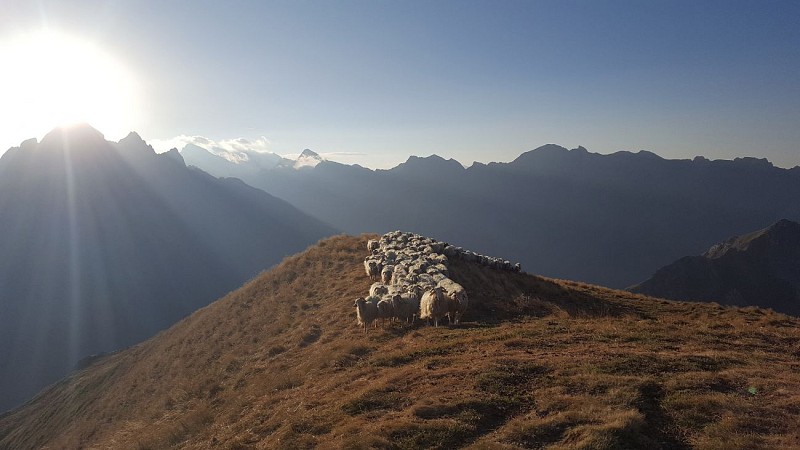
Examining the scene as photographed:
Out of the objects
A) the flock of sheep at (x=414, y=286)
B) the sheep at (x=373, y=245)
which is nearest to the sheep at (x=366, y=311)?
the flock of sheep at (x=414, y=286)

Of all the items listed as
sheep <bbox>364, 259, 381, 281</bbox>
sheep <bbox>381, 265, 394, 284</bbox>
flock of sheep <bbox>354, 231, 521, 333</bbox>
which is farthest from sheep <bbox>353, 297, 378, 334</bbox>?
sheep <bbox>364, 259, 381, 281</bbox>

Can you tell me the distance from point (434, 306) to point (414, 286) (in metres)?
2.80

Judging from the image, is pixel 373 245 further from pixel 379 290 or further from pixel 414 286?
pixel 414 286

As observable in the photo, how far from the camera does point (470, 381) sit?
43.0 feet

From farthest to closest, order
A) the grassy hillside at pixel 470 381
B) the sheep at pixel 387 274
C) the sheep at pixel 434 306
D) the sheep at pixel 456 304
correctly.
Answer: the sheep at pixel 387 274, the sheep at pixel 456 304, the sheep at pixel 434 306, the grassy hillside at pixel 470 381

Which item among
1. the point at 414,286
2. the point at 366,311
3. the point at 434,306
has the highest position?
the point at 414,286

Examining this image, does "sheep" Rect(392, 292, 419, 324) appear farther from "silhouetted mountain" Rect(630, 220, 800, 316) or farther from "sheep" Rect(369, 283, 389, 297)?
"silhouetted mountain" Rect(630, 220, 800, 316)

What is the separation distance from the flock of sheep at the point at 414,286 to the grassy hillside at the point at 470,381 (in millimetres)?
1015

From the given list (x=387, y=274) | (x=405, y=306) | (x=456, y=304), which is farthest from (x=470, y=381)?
(x=387, y=274)

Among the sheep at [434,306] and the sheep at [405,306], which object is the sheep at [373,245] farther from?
the sheep at [434,306]

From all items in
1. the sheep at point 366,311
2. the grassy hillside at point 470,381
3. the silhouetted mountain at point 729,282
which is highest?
the sheep at point 366,311

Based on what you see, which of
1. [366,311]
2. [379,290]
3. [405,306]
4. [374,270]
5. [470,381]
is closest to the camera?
[470,381]

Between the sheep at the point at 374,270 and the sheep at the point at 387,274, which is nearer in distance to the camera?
the sheep at the point at 387,274

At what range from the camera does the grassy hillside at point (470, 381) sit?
1035 cm
